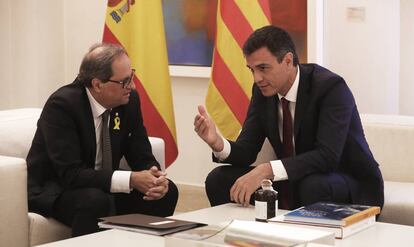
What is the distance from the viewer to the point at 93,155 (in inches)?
128

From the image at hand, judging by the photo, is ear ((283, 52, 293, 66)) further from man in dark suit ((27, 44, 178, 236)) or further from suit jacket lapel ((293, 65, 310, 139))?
man in dark suit ((27, 44, 178, 236))

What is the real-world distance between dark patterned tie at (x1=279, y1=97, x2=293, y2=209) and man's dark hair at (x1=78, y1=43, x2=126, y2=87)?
782 mm

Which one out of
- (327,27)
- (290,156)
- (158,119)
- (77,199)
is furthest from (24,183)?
(327,27)

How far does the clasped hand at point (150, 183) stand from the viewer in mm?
3113

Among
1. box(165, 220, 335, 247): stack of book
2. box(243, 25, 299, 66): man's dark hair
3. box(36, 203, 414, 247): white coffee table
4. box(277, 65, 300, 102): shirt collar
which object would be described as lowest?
box(36, 203, 414, 247): white coffee table

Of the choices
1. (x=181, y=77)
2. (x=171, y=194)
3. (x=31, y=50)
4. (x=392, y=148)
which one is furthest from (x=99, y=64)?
(x=31, y=50)

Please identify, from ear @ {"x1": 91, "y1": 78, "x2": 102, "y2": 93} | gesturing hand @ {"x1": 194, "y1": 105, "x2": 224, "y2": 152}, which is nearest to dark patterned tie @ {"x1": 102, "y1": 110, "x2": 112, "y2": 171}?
ear @ {"x1": 91, "y1": 78, "x2": 102, "y2": 93}

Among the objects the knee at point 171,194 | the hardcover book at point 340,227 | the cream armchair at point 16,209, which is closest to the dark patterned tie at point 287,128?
the knee at point 171,194

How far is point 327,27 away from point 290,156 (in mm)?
1711

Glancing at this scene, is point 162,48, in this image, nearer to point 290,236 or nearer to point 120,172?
point 120,172

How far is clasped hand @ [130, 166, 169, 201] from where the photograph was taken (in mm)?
3113

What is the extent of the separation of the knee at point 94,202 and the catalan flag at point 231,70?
158 cm

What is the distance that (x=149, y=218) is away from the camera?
2.60 m

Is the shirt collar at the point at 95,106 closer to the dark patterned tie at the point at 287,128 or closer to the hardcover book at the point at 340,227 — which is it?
the dark patterned tie at the point at 287,128
